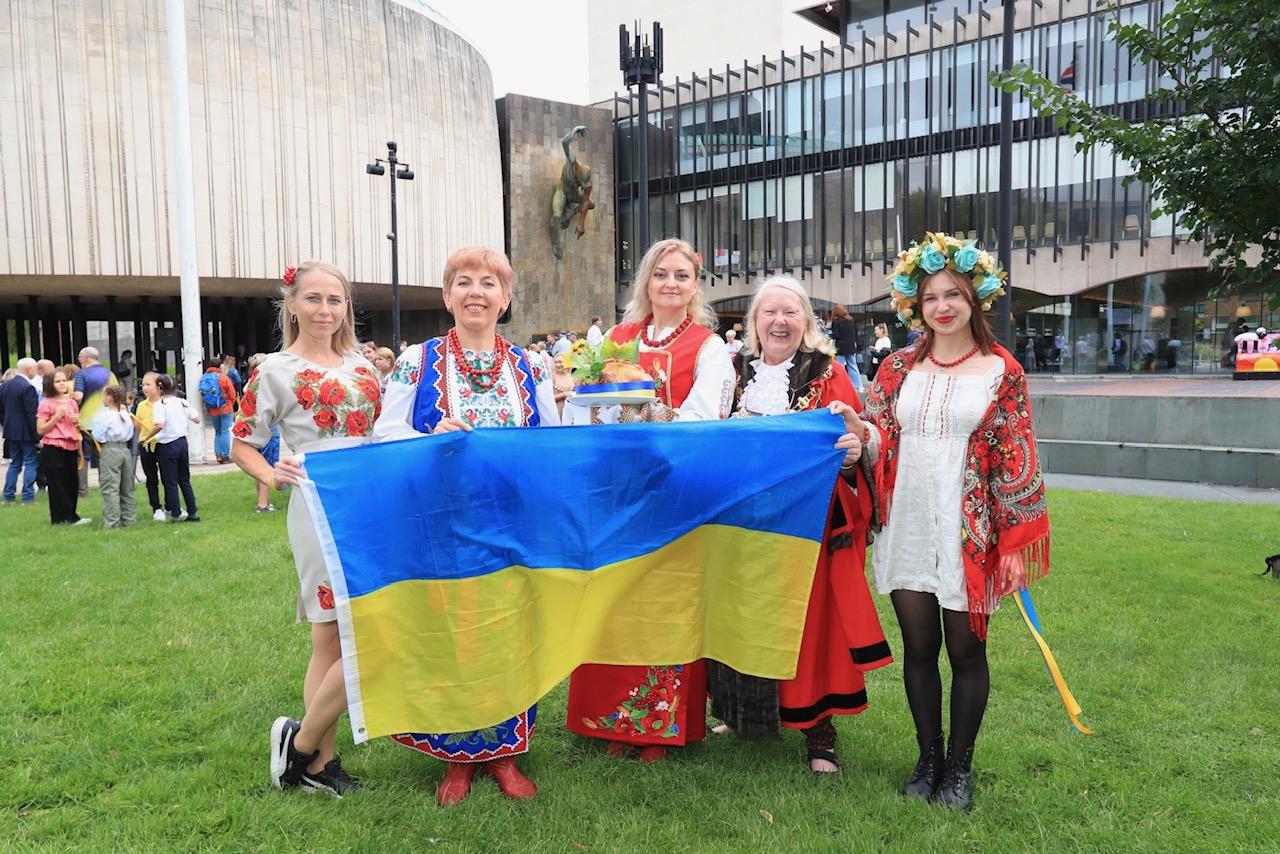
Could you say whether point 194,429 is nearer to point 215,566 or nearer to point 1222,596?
point 215,566

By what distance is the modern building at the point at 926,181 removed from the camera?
2928cm

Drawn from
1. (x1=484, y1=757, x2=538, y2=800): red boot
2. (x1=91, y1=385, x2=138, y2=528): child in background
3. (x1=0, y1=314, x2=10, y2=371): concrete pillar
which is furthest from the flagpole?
(x1=0, y1=314, x2=10, y2=371): concrete pillar

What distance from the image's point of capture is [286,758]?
141 inches

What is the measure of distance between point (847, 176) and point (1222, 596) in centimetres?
3187

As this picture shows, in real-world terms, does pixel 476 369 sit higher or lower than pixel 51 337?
lower

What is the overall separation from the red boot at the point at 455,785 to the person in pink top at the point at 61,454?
29.2 ft

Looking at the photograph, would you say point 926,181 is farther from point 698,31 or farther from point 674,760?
point 674,760

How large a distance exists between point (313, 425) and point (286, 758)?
139 centimetres

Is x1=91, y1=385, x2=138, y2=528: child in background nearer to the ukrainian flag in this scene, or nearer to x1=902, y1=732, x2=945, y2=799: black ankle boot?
the ukrainian flag

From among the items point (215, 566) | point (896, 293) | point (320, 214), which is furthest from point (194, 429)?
point (320, 214)

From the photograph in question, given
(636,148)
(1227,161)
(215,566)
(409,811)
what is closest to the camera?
(409,811)

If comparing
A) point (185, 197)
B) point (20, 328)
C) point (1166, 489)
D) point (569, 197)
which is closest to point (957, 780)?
point (1166, 489)

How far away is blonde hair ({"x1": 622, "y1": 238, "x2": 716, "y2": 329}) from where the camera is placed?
392cm

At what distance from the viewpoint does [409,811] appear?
11.2 feet
